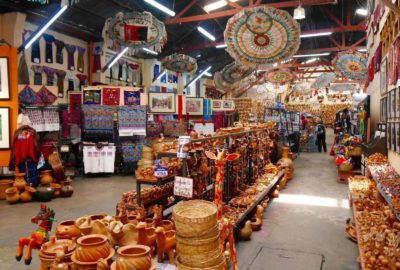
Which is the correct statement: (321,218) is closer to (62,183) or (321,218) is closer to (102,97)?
(62,183)

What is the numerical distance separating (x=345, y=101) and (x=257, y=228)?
28015 millimetres

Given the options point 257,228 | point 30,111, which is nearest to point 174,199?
point 257,228

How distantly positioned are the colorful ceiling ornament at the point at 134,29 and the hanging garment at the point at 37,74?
356cm

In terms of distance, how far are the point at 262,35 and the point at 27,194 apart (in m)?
5.33

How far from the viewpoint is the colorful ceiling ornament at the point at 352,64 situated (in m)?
9.14

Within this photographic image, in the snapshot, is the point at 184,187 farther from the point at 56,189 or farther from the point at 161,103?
the point at 161,103

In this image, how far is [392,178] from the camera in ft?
13.7

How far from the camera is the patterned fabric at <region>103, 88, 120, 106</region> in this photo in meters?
9.69

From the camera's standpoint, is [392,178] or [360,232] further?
[392,178]

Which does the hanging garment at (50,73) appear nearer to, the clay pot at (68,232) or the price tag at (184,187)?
the price tag at (184,187)

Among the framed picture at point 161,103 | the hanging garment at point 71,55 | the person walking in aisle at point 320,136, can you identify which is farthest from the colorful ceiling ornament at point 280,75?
the hanging garment at point 71,55

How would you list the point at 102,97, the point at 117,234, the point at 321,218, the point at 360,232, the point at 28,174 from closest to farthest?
1. the point at 117,234
2. the point at 360,232
3. the point at 321,218
4. the point at 28,174
5. the point at 102,97

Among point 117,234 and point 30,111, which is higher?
point 30,111

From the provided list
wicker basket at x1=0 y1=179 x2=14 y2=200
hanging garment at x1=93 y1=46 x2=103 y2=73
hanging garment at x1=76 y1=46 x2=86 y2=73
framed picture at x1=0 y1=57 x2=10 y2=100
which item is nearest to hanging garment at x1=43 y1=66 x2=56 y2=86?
hanging garment at x1=76 y1=46 x2=86 y2=73
